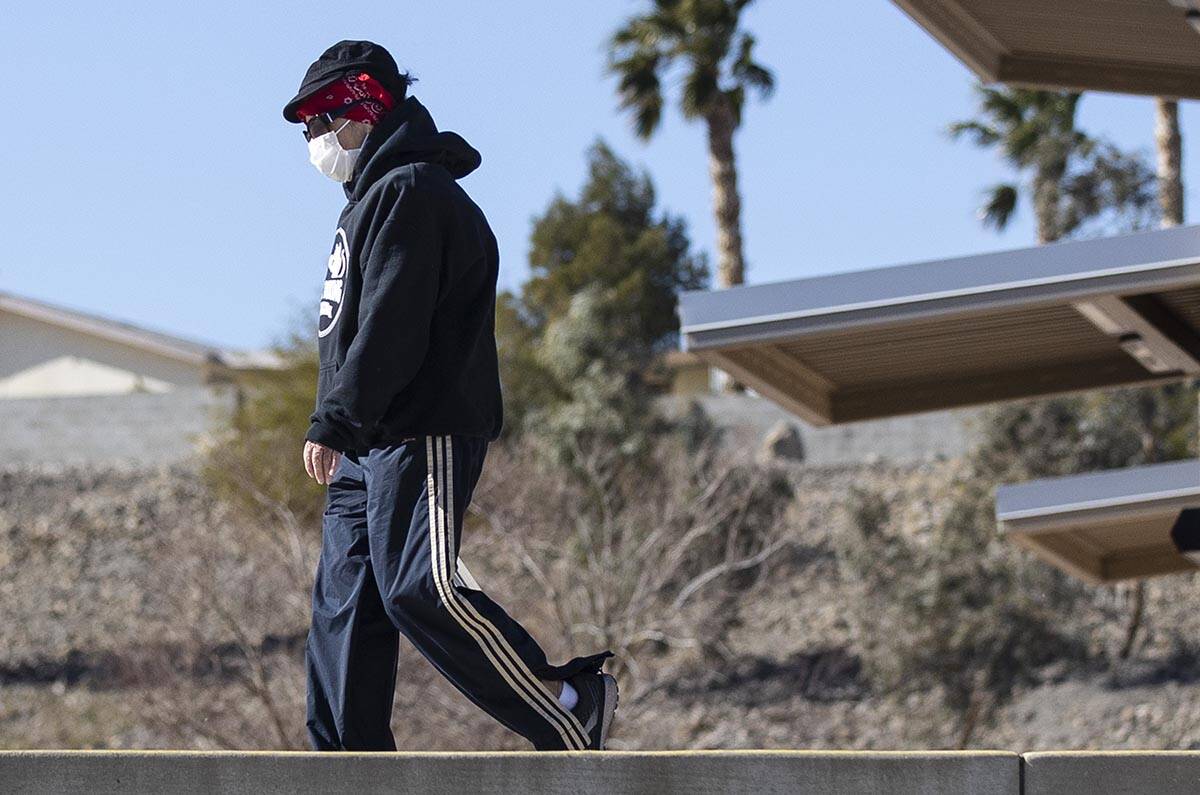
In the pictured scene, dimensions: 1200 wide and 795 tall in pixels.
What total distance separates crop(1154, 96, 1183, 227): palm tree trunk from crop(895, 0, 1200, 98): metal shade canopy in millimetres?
21034

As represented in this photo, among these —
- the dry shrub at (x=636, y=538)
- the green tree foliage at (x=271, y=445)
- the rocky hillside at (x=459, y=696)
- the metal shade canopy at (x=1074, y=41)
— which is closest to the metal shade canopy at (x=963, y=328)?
the metal shade canopy at (x=1074, y=41)

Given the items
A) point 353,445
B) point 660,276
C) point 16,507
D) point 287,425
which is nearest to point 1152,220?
point 660,276

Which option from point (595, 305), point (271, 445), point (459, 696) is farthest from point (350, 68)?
point (595, 305)

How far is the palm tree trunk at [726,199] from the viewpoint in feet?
123

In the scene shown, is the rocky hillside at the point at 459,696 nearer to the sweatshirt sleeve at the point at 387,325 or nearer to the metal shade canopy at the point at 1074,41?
the metal shade canopy at the point at 1074,41

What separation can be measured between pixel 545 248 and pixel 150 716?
17.2m

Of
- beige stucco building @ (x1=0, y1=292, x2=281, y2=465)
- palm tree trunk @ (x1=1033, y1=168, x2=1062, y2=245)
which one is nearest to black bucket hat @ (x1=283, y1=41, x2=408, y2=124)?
palm tree trunk @ (x1=1033, y1=168, x2=1062, y2=245)

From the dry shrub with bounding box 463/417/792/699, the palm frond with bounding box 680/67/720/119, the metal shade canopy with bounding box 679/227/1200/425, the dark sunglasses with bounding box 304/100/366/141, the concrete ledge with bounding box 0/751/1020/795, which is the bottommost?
the concrete ledge with bounding box 0/751/1020/795

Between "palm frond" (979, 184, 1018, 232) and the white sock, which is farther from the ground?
"palm frond" (979, 184, 1018, 232)

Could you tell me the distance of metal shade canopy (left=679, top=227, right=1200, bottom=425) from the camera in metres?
8.56

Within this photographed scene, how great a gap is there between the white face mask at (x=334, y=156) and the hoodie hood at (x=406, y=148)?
24 millimetres

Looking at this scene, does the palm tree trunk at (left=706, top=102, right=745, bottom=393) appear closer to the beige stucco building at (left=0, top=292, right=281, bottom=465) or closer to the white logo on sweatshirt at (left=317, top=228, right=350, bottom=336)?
the beige stucco building at (left=0, top=292, right=281, bottom=465)

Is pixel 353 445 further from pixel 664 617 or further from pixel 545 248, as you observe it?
pixel 545 248

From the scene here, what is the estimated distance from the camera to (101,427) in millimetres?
39500
